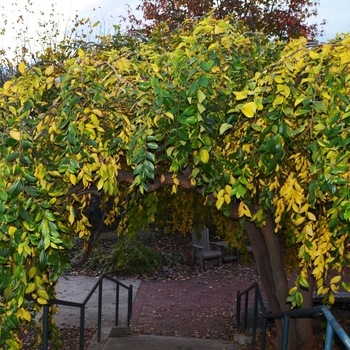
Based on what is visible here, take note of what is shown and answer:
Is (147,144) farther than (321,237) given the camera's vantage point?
No

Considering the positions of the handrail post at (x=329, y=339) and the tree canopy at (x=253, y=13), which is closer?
the handrail post at (x=329, y=339)

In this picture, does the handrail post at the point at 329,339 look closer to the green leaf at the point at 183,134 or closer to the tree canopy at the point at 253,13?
the green leaf at the point at 183,134

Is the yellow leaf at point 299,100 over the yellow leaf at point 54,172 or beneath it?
over

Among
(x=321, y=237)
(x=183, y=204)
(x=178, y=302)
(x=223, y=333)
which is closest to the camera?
(x=321, y=237)

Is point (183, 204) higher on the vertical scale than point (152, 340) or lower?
higher

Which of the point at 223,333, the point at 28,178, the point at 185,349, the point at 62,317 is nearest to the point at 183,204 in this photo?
the point at 185,349

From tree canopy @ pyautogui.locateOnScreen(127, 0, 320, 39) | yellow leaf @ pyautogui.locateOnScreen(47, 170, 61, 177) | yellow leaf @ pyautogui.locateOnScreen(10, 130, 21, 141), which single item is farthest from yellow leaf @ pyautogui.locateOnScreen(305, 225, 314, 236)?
tree canopy @ pyautogui.locateOnScreen(127, 0, 320, 39)

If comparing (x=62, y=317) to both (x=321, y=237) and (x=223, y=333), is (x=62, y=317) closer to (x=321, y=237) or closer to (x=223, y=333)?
(x=223, y=333)

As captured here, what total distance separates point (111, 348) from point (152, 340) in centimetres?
77

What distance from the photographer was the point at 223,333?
29.0 feet

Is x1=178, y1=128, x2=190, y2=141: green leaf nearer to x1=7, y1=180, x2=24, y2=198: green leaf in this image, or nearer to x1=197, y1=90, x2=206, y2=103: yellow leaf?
x1=197, y1=90, x2=206, y2=103: yellow leaf

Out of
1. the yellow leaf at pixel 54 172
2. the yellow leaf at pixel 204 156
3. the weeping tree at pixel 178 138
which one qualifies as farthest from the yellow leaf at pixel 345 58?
the yellow leaf at pixel 54 172

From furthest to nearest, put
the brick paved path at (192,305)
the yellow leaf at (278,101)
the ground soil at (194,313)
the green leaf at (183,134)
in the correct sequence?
the brick paved path at (192,305) < the ground soil at (194,313) < the green leaf at (183,134) < the yellow leaf at (278,101)

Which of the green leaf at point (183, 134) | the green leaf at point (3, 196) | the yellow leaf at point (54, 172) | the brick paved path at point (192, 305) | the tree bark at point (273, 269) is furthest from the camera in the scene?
the brick paved path at point (192, 305)
